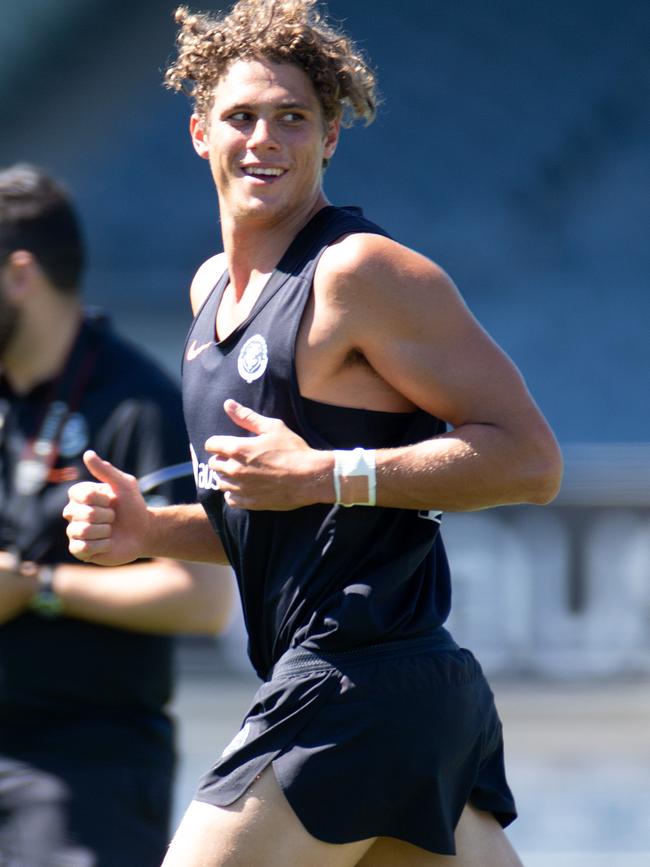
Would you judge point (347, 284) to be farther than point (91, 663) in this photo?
No

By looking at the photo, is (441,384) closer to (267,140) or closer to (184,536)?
(267,140)

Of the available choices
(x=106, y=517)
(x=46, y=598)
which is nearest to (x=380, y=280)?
(x=106, y=517)

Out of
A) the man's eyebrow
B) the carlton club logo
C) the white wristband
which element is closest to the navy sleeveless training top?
the carlton club logo

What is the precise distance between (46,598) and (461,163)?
41.0 ft

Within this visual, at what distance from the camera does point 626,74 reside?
15859 millimetres

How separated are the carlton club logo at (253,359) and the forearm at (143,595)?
994 millimetres

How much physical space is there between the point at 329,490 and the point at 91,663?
1210mm

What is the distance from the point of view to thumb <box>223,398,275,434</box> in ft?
9.53

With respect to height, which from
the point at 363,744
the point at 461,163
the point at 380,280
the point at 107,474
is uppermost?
the point at 461,163

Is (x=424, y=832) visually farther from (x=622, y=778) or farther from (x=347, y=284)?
(x=622, y=778)

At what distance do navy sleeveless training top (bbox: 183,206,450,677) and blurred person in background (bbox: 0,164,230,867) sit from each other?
30.8 inches

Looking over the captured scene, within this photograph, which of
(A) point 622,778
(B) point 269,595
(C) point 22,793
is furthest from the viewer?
(A) point 622,778

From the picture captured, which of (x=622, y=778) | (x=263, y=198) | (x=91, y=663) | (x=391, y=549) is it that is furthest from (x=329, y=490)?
(x=622, y=778)

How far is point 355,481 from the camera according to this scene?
9.42 feet
